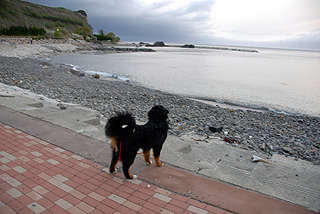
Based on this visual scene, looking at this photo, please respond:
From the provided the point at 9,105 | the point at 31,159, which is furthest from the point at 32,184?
the point at 9,105

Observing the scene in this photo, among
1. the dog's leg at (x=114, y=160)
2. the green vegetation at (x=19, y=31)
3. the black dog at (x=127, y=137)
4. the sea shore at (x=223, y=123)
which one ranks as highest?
the green vegetation at (x=19, y=31)

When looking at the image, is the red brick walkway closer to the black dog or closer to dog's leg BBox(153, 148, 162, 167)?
the black dog

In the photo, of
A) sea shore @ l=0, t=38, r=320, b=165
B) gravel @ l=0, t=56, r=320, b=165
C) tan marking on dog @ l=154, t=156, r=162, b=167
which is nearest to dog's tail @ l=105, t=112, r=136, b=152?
tan marking on dog @ l=154, t=156, r=162, b=167

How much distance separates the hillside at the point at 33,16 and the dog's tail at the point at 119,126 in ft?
281

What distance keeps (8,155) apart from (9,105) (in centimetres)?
369

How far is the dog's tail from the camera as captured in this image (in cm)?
338

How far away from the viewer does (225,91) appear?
18.9 metres

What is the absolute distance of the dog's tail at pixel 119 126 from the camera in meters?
3.38

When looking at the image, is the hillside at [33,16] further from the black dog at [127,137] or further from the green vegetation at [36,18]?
the black dog at [127,137]

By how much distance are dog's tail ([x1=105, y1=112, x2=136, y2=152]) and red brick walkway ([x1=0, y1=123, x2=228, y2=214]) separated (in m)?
0.70

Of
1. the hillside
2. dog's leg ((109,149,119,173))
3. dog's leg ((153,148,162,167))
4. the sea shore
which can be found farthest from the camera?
the hillside

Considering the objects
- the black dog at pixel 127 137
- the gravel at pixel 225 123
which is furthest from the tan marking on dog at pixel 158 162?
the gravel at pixel 225 123

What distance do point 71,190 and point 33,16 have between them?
122761 millimetres

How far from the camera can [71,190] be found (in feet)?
10.6
